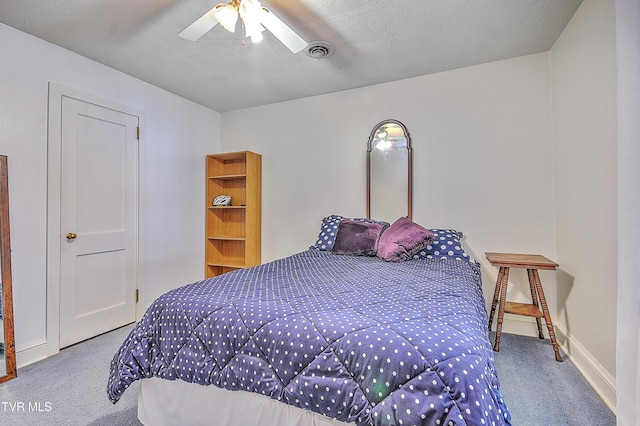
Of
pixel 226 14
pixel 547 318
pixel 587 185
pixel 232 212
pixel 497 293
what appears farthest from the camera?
pixel 232 212

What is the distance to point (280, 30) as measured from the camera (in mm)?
1837

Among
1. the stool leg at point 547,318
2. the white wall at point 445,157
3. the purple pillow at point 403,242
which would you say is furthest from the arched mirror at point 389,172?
the stool leg at point 547,318

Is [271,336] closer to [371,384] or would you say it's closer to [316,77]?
[371,384]

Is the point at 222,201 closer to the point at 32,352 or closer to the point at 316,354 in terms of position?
the point at 32,352

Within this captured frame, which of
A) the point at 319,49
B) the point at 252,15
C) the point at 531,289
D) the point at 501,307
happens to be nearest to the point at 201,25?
the point at 252,15

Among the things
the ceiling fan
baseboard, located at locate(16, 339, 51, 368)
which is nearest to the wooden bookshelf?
baseboard, located at locate(16, 339, 51, 368)

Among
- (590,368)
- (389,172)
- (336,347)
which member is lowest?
(590,368)

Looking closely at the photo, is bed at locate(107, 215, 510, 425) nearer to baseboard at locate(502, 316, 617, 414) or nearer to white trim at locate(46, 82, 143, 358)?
baseboard at locate(502, 316, 617, 414)

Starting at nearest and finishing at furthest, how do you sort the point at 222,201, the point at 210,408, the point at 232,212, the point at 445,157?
1. the point at 210,408
2. the point at 445,157
3. the point at 222,201
4. the point at 232,212

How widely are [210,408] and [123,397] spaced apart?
2.87ft

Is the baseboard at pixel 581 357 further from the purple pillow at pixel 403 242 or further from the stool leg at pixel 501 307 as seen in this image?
the purple pillow at pixel 403 242

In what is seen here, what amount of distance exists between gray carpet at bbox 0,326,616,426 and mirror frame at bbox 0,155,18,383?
0.14 metres

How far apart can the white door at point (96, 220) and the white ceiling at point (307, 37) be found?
1.88 ft

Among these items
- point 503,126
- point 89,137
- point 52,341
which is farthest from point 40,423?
point 503,126
